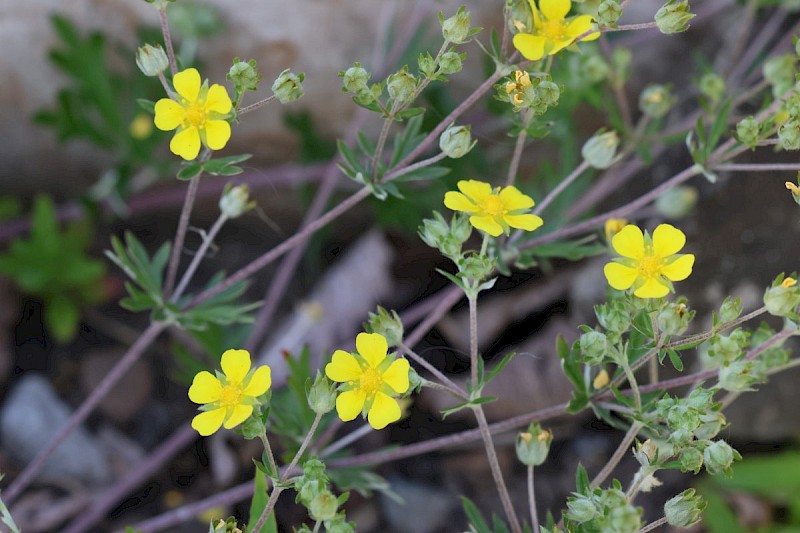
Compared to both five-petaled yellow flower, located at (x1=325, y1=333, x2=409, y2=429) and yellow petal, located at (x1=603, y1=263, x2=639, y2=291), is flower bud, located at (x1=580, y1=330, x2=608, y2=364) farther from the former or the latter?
five-petaled yellow flower, located at (x1=325, y1=333, x2=409, y2=429)

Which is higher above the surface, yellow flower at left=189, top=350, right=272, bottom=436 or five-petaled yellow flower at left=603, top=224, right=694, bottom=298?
yellow flower at left=189, top=350, right=272, bottom=436

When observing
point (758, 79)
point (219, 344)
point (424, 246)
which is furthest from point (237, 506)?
point (758, 79)

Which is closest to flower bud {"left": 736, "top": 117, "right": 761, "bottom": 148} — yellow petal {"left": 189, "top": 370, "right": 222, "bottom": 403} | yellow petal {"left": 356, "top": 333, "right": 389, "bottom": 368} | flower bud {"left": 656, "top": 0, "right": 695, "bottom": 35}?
flower bud {"left": 656, "top": 0, "right": 695, "bottom": 35}

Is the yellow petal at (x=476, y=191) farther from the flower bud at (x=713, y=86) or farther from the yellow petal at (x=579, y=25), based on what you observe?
the flower bud at (x=713, y=86)

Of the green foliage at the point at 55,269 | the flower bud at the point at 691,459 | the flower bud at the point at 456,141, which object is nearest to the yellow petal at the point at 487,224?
the flower bud at the point at 456,141

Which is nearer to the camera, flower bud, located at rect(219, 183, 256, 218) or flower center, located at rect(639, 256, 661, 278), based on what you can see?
flower center, located at rect(639, 256, 661, 278)

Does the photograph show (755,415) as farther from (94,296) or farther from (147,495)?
(94,296)

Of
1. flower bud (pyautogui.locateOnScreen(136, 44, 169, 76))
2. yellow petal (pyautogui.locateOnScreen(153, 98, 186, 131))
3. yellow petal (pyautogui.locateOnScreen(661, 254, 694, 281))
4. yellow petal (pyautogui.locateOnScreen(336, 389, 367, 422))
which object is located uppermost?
flower bud (pyautogui.locateOnScreen(136, 44, 169, 76))

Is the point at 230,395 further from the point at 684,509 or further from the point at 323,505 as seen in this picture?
the point at 684,509
